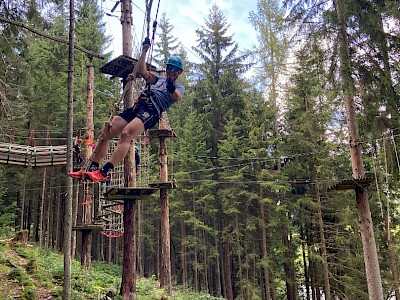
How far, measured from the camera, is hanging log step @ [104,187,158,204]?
685 cm

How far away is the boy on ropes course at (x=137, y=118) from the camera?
431cm

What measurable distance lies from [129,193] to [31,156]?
1809mm

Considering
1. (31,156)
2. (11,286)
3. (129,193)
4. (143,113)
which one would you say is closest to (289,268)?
(129,193)

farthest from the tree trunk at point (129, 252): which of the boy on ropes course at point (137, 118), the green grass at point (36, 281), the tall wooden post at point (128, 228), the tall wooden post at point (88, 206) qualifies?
the boy on ropes course at point (137, 118)

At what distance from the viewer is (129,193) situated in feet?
23.0

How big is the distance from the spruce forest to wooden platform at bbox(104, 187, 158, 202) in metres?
2.69

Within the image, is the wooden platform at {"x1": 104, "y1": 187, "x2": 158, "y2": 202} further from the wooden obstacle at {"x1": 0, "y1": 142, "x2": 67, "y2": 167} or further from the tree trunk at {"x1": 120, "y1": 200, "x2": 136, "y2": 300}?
the wooden obstacle at {"x1": 0, "y1": 142, "x2": 67, "y2": 167}

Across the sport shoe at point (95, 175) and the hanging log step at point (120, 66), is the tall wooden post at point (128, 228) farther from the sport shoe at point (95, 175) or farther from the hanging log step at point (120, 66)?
the sport shoe at point (95, 175)

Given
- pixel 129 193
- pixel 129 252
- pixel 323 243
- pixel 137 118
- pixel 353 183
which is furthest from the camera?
pixel 323 243

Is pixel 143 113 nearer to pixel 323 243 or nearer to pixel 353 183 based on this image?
pixel 353 183

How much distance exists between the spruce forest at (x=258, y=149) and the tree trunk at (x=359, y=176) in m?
0.08

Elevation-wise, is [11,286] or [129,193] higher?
[129,193]

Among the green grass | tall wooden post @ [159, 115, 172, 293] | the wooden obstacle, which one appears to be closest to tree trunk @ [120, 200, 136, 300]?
the green grass

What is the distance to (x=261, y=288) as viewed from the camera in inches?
693
